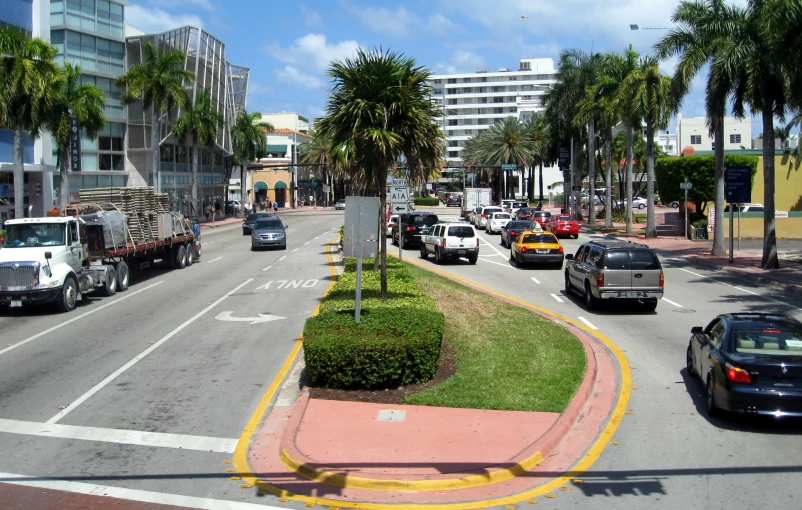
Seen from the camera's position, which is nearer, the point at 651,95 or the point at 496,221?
the point at 651,95

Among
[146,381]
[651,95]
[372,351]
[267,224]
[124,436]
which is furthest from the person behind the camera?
[651,95]

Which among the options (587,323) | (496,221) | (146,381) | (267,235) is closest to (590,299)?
(587,323)

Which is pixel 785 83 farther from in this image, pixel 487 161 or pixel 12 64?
pixel 487 161

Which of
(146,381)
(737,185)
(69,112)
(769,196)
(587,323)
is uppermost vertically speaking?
(69,112)

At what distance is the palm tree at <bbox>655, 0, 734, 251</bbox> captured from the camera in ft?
108

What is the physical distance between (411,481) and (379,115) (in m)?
10.0

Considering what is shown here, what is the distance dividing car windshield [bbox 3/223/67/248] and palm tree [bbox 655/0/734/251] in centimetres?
2603

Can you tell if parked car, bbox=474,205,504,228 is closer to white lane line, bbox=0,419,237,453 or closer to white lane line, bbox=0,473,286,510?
white lane line, bbox=0,419,237,453

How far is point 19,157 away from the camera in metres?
37.4

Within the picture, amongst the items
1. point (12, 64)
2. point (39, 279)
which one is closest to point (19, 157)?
point (12, 64)

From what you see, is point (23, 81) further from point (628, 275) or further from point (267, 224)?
point (628, 275)

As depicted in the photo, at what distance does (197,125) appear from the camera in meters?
67.2

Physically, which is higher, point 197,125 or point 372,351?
point 197,125

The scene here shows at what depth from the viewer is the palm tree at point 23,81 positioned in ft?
115
